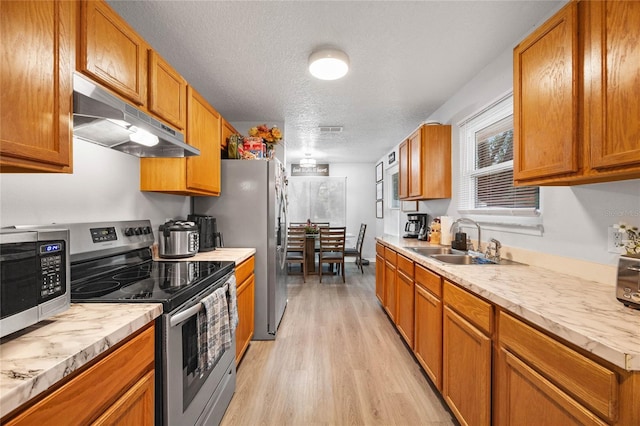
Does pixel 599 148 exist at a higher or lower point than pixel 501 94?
lower

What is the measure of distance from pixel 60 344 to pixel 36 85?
0.80m

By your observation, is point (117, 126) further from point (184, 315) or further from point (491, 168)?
point (491, 168)

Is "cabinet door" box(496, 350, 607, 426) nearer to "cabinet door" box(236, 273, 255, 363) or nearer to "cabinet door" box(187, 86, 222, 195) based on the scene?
"cabinet door" box(236, 273, 255, 363)

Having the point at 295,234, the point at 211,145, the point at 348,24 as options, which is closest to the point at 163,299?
the point at 211,145

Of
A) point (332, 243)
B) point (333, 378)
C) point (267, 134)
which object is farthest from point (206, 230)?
point (332, 243)

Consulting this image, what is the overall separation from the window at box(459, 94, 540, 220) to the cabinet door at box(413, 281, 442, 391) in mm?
870

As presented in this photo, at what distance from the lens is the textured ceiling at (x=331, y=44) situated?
64.4 inches

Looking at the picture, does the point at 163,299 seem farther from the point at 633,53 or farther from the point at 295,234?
the point at 295,234

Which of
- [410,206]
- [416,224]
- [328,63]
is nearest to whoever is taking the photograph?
[328,63]

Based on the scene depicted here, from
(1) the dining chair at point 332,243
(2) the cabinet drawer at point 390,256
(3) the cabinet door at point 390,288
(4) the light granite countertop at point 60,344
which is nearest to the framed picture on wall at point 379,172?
(1) the dining chair at point 332,243

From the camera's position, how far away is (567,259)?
1.54m

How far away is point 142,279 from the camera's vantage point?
4.79 feet

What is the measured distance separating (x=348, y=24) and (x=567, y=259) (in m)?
1.90

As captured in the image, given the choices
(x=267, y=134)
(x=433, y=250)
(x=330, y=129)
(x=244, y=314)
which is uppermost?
(x=330, y=129)
